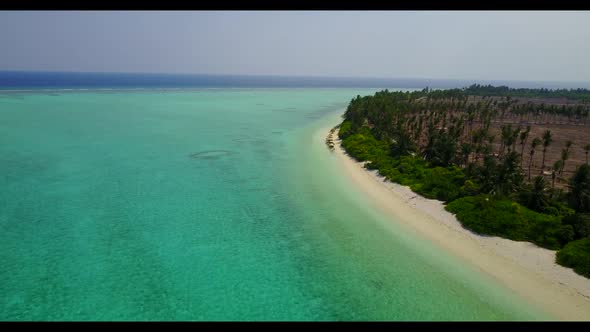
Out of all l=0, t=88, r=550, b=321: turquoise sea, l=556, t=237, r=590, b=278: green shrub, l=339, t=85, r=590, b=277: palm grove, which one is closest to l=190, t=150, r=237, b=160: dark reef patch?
l=0, t=88, r=550, b=321: turquoise sea

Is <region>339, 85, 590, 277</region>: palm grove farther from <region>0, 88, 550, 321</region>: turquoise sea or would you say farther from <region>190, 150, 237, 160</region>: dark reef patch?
<region>190, 150, 237, 160</region>: dark reef patch

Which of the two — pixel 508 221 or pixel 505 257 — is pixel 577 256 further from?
pixel 508 221

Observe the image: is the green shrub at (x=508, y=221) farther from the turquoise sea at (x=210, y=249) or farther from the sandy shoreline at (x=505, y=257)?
the turquoise sea at (x=210, y=249)
